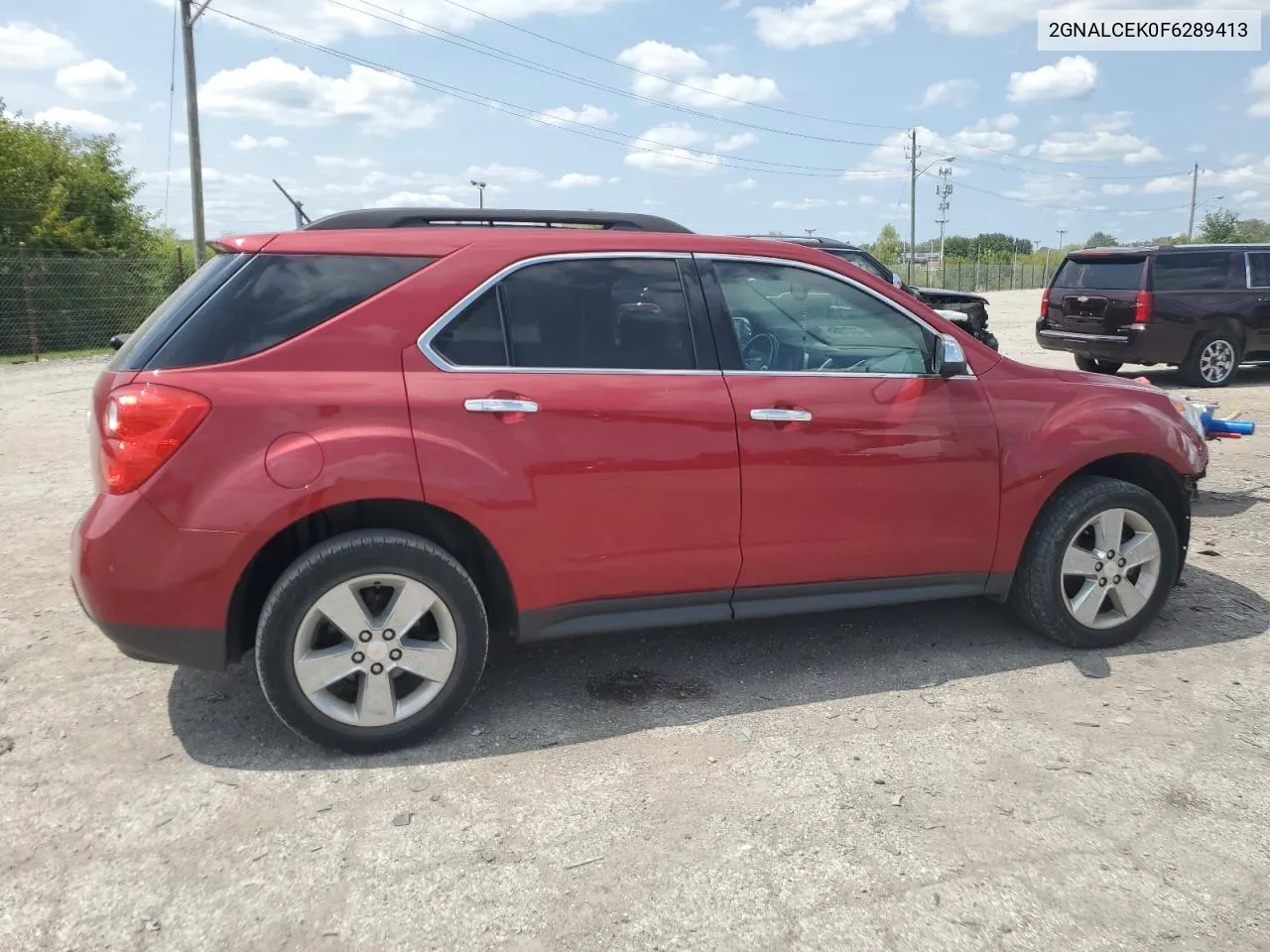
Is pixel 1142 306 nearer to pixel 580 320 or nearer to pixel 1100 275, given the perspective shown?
pixel 1100 275

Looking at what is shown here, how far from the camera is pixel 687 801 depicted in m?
2.99

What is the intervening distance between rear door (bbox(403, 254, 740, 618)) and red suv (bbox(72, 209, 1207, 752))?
0.01 metres

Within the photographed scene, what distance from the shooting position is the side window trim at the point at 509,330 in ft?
10.7

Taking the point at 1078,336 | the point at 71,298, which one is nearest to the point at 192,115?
the point at 71,298

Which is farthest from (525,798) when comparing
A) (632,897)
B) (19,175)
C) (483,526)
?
(19,175)

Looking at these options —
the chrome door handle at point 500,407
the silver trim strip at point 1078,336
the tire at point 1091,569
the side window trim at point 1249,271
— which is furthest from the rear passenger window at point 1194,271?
the chrome door handle at point 500,407

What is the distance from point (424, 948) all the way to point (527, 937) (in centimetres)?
25

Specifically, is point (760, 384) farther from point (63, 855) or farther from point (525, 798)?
point (63, 855)

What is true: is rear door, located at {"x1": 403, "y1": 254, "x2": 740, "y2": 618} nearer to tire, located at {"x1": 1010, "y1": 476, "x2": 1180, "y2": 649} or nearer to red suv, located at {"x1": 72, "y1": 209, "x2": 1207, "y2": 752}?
red suv, located at {"x1": 72, "y1": 209, "x2": 1207, "y2": 752}

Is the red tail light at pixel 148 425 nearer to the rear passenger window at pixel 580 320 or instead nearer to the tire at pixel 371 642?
the tire at pixel 371 642

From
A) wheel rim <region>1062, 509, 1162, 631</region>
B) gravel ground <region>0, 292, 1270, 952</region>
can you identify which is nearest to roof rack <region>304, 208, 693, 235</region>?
gravel ground <region>0, 292, 1270, 952</region>

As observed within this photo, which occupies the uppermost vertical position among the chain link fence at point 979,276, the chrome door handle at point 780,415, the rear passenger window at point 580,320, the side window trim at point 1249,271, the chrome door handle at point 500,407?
the chain link fence at point 979,276

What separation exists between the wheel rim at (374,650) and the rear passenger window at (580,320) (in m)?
0.81

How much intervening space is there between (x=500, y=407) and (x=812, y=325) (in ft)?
4.46
